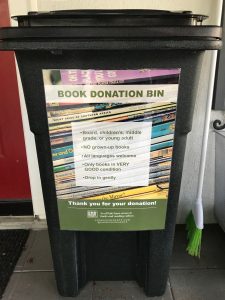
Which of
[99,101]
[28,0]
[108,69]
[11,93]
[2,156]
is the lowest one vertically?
[2,156]

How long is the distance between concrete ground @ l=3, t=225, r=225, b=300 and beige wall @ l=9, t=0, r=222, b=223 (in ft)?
0.85

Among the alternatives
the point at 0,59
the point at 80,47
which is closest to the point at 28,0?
the point at 0,59

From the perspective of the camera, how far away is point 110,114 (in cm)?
118

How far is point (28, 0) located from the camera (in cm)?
163

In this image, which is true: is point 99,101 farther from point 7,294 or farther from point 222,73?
point 7,294

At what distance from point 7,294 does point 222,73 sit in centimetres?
172

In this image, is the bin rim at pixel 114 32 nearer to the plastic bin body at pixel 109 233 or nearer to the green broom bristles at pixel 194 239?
the plastic bin body at pixel 109 233

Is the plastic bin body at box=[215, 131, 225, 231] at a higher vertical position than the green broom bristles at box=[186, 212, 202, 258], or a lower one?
higher

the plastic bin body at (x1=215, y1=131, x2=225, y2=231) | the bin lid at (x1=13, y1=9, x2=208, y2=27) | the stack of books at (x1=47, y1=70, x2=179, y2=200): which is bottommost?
the plastic bin body at (x1=215, y1=131, x2=225, y2=231)

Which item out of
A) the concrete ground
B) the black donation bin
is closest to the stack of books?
the black donation bin

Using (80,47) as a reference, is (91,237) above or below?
below

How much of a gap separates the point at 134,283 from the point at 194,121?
3.29 feet

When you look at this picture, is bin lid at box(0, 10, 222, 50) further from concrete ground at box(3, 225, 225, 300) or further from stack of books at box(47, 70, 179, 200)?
concrete ground at box(3, 225, 225, 300)

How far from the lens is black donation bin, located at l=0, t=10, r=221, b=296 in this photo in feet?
3.44
